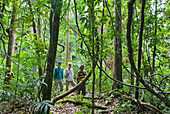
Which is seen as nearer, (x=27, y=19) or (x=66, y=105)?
(x=27, y=19)

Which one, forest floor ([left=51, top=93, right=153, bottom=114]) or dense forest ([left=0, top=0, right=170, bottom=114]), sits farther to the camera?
forest floor ([left=51, top=93, right=153, bottom=114])

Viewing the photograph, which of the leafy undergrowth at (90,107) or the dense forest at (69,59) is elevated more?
the dense forest at (69,59)

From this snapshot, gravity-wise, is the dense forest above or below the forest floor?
above

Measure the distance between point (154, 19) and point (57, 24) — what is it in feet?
9.37

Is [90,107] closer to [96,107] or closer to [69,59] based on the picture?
[96,107]

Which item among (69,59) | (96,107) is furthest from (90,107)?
(69,59)

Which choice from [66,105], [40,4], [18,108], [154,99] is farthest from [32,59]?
[154,99]

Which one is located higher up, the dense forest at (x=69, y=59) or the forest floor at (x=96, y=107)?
the dense forest at (x=69, y=59)

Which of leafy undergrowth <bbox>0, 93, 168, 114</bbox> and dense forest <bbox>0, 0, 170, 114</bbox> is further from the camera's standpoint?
leafy undergrowth <bbox>0, 93, 168, 114</bbox>

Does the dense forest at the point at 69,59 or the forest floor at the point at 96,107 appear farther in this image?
the forest floor at the point at 96,107

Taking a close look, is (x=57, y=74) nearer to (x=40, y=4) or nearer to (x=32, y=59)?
(x=32, y=59)

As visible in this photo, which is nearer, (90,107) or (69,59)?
(69,59)

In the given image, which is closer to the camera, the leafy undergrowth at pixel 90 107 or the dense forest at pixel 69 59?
the dense forest at pixel 69 59

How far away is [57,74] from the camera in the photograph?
657 cm
